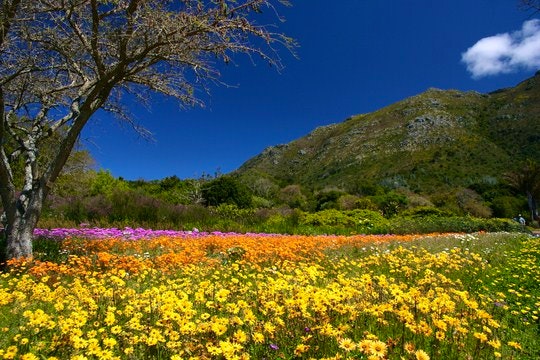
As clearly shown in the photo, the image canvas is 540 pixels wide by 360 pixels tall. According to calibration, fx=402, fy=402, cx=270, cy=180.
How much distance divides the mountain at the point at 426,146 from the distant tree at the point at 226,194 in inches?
1204

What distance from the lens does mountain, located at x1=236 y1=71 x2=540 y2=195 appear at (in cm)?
6950

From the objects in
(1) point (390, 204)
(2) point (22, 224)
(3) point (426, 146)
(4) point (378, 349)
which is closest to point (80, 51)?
(2) point (22, 224)

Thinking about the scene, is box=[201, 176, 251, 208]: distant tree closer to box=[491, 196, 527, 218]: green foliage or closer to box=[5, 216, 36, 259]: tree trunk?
box=[5, 216, 36, 259]: tree trunk

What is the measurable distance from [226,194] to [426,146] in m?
64.5

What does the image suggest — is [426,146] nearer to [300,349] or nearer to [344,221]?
[344,221]

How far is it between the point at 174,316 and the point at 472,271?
728 cm

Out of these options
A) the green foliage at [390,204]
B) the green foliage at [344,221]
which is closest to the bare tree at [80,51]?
the green foliage at [344,221]

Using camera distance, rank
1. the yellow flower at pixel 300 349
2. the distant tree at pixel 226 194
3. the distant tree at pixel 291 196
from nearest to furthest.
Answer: the yellow flower at pixel 300 349 → the distant tree at pixel 226 194 → the distant tree at pixel 291 196

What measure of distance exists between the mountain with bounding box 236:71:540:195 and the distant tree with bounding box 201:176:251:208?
30.6 meters

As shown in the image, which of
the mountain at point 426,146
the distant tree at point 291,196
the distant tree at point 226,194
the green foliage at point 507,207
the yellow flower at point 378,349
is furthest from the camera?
the mountain at point 426,146

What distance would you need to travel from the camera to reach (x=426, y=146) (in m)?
83.4

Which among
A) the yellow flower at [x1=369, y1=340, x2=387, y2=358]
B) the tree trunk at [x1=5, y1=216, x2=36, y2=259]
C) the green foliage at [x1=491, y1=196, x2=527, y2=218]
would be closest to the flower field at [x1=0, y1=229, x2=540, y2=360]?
the yellow flower at [x1=369, y1=340, x2=387, y2=358]

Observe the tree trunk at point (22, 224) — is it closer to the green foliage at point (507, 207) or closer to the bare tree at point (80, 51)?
the bare tree at point (80, 51)

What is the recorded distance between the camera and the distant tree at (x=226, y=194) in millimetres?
30172
